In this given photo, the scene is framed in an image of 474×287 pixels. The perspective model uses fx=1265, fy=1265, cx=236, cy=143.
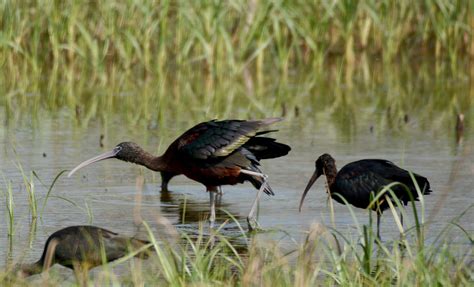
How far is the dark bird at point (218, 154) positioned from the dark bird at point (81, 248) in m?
2.08

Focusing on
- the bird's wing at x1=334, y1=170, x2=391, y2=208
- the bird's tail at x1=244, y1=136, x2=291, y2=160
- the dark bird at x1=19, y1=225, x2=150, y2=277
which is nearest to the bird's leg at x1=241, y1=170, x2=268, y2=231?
the bird's tail at x1=244, y1=136, x2=291, y2=160

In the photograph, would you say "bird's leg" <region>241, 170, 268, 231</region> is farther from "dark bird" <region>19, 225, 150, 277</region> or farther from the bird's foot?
"dark bird" <region>19, 225, 150, 277</region>

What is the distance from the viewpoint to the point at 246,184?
11.0 metres

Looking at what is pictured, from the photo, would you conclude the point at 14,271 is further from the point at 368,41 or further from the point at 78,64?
the point at 368,41

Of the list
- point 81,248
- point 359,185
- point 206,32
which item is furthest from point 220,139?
point 206,32

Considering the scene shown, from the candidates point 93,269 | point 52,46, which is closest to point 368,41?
point 52,46

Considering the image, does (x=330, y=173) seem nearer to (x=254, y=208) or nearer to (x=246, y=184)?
(x=254, y=208)

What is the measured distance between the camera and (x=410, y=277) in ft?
20.9

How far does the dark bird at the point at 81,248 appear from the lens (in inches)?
278

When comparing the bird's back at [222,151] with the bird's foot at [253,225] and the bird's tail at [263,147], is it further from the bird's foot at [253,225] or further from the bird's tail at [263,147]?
the bird's foot at [253,225]

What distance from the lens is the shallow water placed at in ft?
29.0

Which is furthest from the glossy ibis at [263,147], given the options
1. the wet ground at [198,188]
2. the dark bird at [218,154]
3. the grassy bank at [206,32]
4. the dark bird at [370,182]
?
the grassy bank at [206,32]

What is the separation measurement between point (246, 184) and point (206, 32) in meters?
5.31

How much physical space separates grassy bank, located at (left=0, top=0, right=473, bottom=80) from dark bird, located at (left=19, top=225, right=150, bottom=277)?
7.83 m
